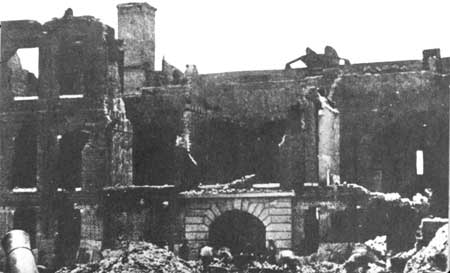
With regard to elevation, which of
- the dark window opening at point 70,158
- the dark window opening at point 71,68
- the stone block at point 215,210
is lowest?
the stone block at point 215,210

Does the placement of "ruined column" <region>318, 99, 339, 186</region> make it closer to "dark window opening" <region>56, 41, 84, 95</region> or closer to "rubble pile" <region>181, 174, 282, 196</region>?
"rubble pile" <region>181, 174, 282, 196</region>

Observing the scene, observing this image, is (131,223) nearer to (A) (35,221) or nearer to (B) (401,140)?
(A) (35,221)

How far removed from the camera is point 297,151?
1190 inches

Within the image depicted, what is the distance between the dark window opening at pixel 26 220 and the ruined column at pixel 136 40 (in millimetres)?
8578

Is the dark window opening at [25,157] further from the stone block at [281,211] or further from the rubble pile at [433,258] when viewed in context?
the rubble pile at [433,258]

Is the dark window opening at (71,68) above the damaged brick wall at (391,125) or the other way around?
above

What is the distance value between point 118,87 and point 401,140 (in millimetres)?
11720

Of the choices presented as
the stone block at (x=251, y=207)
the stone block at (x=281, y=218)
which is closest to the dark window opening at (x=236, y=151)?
the stone block at (x=251, y=207)

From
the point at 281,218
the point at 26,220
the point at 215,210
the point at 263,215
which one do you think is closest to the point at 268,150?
the point at 215,210

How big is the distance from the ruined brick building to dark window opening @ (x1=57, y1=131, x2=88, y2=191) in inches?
2.3

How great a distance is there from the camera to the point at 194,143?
34938 millimetres

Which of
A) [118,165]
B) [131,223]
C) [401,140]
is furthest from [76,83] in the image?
[401,140]

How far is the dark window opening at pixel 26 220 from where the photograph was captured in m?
33.6

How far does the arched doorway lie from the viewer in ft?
99.9
